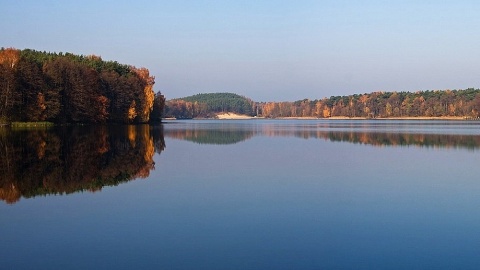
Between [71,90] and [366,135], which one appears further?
[71,90]

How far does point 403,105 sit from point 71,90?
387ft

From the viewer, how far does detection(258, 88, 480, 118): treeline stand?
445 ft

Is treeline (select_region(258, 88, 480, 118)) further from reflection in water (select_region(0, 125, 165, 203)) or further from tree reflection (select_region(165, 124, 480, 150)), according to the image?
reflection in water (select_region(0, 125, 165, 203))

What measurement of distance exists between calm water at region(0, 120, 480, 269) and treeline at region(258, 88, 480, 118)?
124 meters

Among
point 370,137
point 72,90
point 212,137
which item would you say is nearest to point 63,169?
point 212,137

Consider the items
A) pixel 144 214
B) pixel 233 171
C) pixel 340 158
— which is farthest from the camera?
pixel 340 158

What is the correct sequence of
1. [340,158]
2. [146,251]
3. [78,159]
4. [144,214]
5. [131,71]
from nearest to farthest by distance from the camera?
[146,251] → [144,214] → [78,159] → [340,158] → [131,71]

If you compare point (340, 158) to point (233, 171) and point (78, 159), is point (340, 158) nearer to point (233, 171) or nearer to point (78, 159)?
point (233, 171)

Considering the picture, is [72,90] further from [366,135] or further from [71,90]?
[366,135]

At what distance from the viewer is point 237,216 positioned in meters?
9.91

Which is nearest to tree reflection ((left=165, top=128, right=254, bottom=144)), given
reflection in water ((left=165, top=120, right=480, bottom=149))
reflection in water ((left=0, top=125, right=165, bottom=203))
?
reflection in water ((left=165, top=120, right=480, bottom=149))

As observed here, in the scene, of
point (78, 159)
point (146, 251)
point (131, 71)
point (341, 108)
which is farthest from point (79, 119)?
point (341, 108)

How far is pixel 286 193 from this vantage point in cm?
1273

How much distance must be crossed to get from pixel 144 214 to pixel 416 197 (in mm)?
6871
